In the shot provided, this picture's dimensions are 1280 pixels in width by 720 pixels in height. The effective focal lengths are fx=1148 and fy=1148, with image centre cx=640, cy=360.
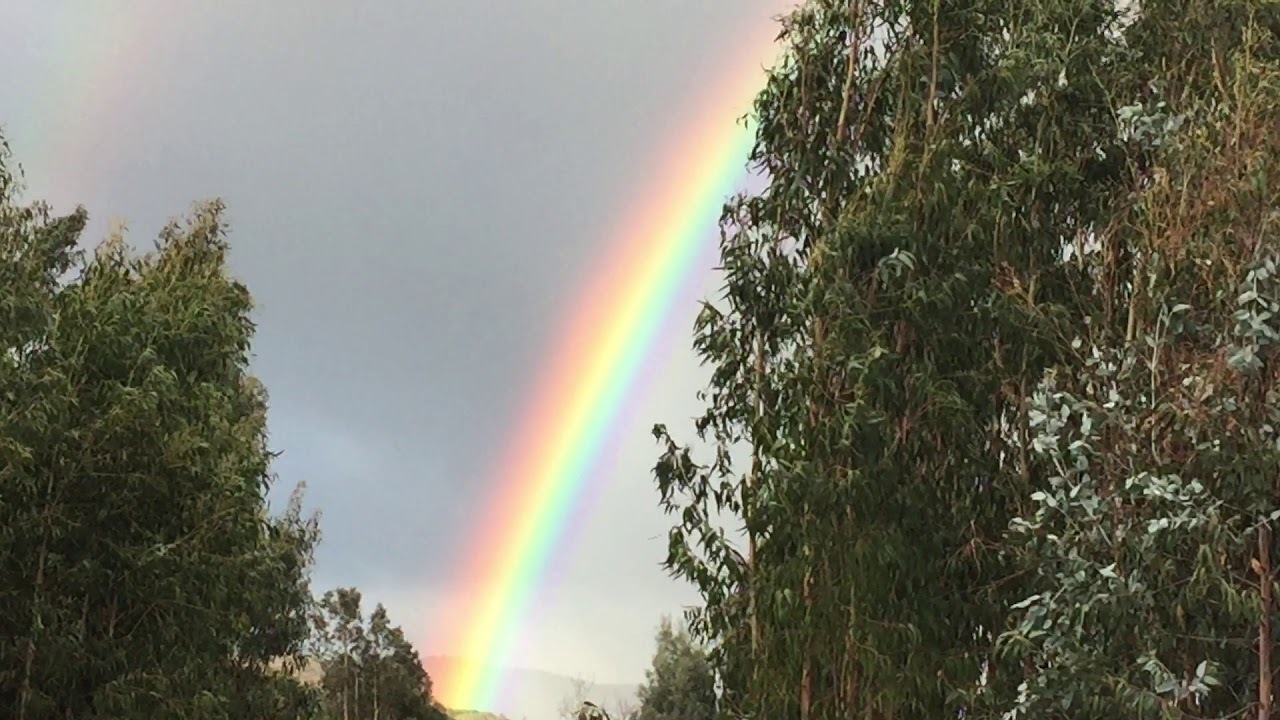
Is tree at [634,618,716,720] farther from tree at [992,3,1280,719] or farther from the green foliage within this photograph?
tree at [992,3,1280,719]

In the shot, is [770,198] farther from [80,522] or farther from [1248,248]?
[80,522]

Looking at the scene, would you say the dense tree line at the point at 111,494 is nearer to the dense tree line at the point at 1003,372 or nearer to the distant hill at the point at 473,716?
the dense tree line at the point at 1003,372

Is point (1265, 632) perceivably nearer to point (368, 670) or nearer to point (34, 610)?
point (34, 610)

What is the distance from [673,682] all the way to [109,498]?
16.3 meters

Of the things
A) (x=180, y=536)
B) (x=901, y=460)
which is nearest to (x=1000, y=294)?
(x=901, y=460)

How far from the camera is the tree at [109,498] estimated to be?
18.8ft

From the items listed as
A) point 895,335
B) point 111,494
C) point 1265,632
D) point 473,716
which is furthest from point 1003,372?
point 473,716

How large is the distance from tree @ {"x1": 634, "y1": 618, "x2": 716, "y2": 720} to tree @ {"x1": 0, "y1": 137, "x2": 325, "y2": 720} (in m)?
13.7

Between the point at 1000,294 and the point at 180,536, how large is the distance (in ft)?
14.8

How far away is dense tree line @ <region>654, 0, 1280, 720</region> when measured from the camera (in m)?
3.82

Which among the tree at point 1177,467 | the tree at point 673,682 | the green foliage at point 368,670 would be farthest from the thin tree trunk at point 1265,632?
the green foliage at point 368,670

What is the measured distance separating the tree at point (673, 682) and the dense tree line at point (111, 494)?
13.6 meters

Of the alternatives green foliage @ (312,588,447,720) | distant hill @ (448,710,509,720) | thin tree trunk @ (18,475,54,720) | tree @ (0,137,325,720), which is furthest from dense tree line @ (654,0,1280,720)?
distant hill @ (448,710,509,720)

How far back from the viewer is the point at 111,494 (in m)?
6.09
